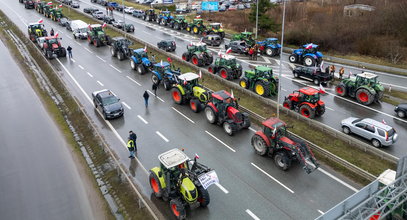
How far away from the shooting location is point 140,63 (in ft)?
98.9

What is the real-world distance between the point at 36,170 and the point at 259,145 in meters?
12.3

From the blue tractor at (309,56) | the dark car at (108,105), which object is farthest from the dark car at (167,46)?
the dark car at (108,105)

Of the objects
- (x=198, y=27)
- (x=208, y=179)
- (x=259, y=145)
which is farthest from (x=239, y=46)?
(x=208, y=179)

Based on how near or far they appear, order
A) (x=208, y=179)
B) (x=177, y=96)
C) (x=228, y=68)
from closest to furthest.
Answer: (x=208, y=179)
(x=177, y=96)
(x=228, y=68)

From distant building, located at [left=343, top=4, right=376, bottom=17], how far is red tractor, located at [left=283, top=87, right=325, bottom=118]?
109 feet

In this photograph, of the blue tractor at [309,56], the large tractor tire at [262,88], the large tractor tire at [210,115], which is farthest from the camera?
the blue tractor at [309,56]

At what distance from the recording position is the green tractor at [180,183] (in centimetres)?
1245

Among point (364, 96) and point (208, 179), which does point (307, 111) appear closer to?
point (364, 96)

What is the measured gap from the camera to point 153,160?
55.9 feet

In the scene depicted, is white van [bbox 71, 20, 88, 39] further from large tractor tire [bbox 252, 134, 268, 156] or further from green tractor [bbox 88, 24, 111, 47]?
large tractor tire [bbox 252, 134, 268, 156]

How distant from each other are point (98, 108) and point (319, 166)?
15606mm

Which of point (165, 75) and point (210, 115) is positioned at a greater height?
point (165, 75)

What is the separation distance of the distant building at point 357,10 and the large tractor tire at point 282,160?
40685mm

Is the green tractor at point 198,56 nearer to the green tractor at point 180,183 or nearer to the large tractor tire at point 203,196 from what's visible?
the green tractor at point 180,183
